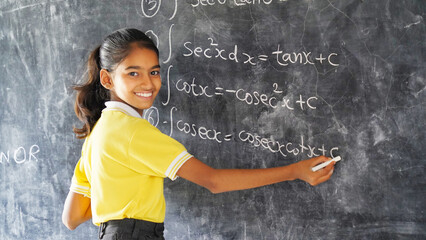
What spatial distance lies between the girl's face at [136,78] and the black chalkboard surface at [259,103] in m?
0.31

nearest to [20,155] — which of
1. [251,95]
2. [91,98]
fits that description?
[91,98]

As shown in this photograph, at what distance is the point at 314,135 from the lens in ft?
5.42

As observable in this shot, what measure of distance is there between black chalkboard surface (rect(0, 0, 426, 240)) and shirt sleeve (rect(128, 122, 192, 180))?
440mm

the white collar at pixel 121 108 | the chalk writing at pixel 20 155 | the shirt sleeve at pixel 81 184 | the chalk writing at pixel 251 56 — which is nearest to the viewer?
the white collar at pixel 121 108

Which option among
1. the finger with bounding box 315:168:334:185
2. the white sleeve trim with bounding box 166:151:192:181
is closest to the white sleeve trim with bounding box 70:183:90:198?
the white sleeve trim with bounding box 166:151:192:181

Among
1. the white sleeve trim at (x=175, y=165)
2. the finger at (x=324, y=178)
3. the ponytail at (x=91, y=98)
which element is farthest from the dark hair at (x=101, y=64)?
→ the finger at (x=324, y=178)

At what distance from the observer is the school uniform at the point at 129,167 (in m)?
1.38

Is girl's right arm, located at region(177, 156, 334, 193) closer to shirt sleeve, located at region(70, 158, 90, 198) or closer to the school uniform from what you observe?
the school uniform

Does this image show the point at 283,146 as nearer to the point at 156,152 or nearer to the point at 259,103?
the point at 259,103

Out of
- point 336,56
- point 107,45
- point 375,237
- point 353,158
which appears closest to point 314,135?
point 353,158

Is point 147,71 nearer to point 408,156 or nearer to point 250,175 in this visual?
point 250,175

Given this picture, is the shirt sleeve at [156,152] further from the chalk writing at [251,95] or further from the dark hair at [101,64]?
the chalk writing at [251,95]

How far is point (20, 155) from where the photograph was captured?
2141 millimetres

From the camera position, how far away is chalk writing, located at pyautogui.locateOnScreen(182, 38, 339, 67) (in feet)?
5.36
